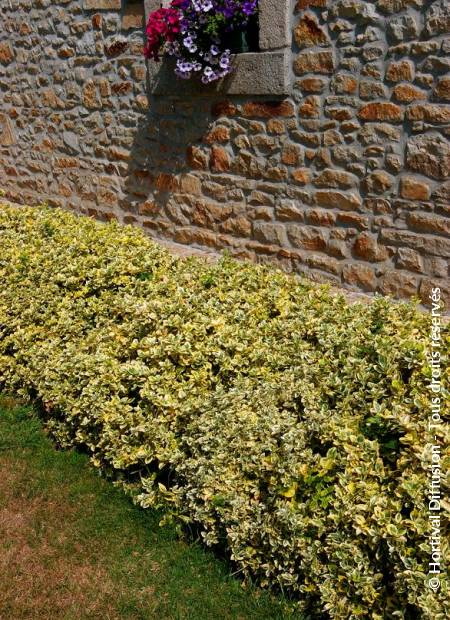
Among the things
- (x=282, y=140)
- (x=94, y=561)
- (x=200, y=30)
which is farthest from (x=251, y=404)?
(x=200, y=30)

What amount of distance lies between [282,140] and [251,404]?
2.70 meters

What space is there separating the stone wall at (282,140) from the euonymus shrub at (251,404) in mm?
875

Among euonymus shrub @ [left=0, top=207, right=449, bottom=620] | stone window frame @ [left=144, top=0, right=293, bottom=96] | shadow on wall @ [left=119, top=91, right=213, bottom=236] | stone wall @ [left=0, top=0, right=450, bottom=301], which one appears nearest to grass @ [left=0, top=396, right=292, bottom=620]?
euonymus shrub @ [left=0, top=207, right=449, bottom=620]

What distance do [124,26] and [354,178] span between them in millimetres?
2817

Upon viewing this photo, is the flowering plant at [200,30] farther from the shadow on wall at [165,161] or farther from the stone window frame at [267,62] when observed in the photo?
the shadow on wall at [165,161]

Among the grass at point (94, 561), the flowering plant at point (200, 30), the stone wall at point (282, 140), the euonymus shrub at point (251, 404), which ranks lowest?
the grass at point (94, 561)

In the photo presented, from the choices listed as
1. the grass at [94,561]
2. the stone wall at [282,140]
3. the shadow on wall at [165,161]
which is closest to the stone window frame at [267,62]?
the stone wall at [282,140]

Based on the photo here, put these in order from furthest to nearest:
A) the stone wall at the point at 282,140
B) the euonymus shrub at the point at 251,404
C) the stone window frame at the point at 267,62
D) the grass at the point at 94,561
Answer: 1. the stone window frame at the point at 267,62
2. the stone wall at the point at 282,140
3. the grass at the point at 94,561
4. the euonymus shrub at the point at 251,404

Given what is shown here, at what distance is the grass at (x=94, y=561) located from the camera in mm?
2586

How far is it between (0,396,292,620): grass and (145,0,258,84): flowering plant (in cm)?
324

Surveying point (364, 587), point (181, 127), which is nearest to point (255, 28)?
point (181, 127)

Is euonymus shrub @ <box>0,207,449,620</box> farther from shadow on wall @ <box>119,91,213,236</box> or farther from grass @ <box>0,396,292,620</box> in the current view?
shadow on wall @ <box>119,91,213,236</box>

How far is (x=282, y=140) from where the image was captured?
5121mm

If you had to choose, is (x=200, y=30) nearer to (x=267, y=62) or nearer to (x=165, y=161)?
(x=267, y=62)
